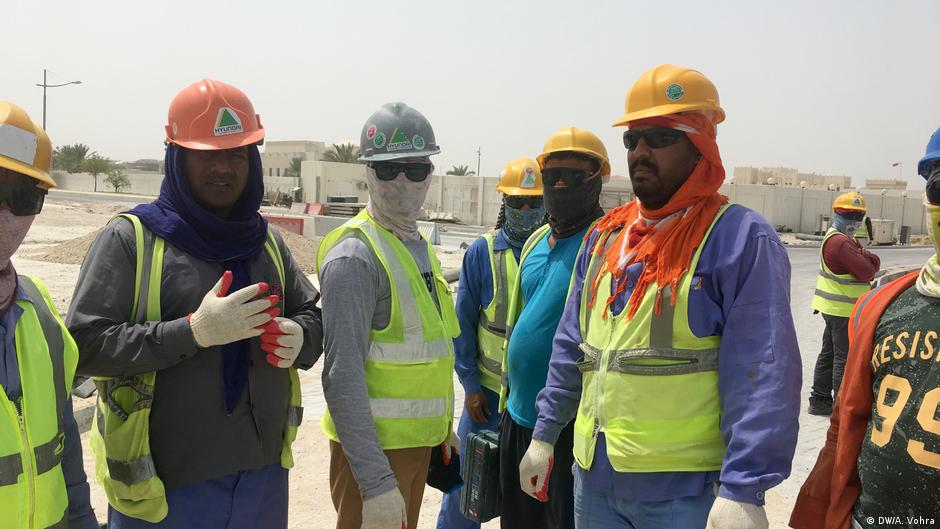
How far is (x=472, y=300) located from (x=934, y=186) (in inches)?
106

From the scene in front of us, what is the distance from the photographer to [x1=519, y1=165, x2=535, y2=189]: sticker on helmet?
4.86m

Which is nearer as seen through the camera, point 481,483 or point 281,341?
point 281,341

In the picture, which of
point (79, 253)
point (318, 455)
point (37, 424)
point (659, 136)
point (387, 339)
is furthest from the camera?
point (79, 253)

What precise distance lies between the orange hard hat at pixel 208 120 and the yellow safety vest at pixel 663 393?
64.1 inches

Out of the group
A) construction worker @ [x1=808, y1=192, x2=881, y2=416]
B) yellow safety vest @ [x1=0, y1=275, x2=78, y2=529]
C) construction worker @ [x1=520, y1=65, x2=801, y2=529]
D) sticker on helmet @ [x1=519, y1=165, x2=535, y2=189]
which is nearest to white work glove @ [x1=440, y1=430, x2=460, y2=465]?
construction worker @ [x1=520, y1=65, x2=801, y2=529]

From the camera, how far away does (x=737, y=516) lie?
7.04 ft

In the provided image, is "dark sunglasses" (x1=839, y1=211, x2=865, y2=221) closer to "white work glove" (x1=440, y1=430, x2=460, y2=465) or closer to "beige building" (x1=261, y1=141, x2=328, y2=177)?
"white work glove" (x1=440, y1=430, x2=460, y2=465)

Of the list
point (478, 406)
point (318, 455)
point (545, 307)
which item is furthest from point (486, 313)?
point (318, 455)

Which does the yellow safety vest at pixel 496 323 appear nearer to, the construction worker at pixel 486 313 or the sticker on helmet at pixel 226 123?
the construction worker at pixel 486 313

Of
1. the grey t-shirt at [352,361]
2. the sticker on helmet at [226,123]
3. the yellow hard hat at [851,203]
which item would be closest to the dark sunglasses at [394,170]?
the grey t-shirt at [352,361]

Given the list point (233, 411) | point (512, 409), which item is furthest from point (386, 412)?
point (512, 409)

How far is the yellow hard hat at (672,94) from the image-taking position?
259cm

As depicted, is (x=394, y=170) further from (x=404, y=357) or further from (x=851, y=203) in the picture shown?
(x=851, y=203)

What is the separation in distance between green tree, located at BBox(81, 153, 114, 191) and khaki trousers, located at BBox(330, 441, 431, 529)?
71.1m
